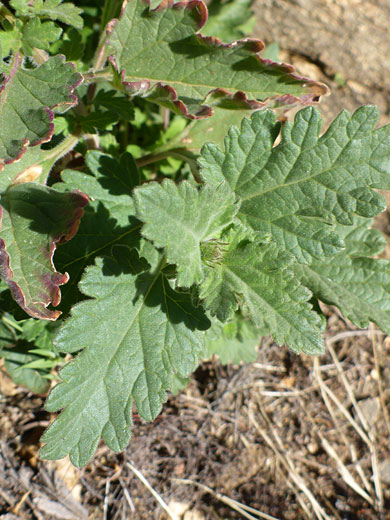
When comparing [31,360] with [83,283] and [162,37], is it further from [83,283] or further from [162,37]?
[162,37]

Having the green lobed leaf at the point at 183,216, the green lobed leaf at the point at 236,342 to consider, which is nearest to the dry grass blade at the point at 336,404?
the green lobed leaf at the point at 236,342

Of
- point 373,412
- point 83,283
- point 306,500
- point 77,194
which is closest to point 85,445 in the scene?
point 83,283

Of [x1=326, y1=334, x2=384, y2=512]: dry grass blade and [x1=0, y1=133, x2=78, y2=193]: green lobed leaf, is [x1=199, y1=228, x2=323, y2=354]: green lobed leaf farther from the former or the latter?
[x1=326, y1=334, x2=384, y2=512]: dry grass blade

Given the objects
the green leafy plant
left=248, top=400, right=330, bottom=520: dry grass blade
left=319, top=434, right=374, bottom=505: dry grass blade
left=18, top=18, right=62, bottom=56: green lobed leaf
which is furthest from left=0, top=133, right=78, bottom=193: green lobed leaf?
left=319, top=434, right=374, bottom=505: dry grass blade

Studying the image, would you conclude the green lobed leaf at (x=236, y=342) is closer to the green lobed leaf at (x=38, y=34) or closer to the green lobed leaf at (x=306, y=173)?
the green lobed leaf at (x=306, y=173)

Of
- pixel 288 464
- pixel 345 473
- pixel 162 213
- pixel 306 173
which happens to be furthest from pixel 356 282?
pixel 345 473

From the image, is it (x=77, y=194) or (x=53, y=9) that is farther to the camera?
(x=53, y=9)

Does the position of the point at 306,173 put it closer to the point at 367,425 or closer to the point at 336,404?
the point at 336,404
